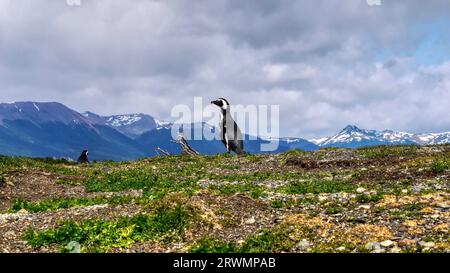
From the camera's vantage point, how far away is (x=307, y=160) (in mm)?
37062

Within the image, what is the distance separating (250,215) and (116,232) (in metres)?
4.61

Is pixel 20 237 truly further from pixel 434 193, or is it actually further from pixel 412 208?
pixel 434 193

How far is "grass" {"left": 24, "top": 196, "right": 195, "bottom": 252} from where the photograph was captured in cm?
1560

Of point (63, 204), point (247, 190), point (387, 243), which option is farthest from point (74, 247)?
point (247, 190)

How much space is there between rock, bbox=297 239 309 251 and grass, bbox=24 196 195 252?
11.9 feet

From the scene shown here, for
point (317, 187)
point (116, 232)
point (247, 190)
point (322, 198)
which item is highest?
point (317, 187)

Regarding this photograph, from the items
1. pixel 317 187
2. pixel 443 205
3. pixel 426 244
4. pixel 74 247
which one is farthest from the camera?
pixel 317 187

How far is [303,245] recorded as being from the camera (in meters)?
14.4

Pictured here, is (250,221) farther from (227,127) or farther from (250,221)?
(227,127)

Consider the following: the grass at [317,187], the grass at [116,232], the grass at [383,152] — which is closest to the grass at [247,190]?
the grass at [317,187]

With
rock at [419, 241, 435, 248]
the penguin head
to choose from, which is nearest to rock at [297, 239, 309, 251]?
rock at [419, 241, 435, 248]
